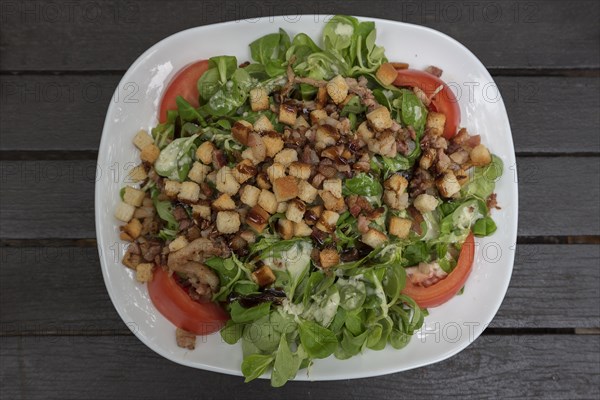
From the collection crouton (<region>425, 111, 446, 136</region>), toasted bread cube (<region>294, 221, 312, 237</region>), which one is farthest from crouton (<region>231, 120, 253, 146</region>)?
crouton (<region>425, 111, 446, 136</region>)

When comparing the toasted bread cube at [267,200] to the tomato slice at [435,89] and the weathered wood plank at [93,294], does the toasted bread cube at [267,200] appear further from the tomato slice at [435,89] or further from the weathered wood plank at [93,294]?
the weathered wood plank at [93,294]

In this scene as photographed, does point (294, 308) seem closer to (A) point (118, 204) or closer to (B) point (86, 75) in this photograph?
(A) point (118, 204)

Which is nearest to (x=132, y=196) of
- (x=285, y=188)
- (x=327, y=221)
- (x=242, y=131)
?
(x=242, y=131)

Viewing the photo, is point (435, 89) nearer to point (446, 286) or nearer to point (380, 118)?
point (380, 118)

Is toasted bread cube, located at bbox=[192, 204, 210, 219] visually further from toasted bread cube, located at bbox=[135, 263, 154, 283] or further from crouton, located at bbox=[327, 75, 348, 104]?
crouton, located at bbox=[327, 75, 348, 104]

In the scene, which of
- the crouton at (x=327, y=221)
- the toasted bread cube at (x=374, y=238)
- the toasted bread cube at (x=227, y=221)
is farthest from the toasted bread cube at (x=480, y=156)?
the toasted bread cube at (x=227, y=221)

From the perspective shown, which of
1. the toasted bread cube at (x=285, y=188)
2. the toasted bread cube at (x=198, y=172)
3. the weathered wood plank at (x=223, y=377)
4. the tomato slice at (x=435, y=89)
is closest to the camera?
the toasted bread cube at (x=285, y=188)
